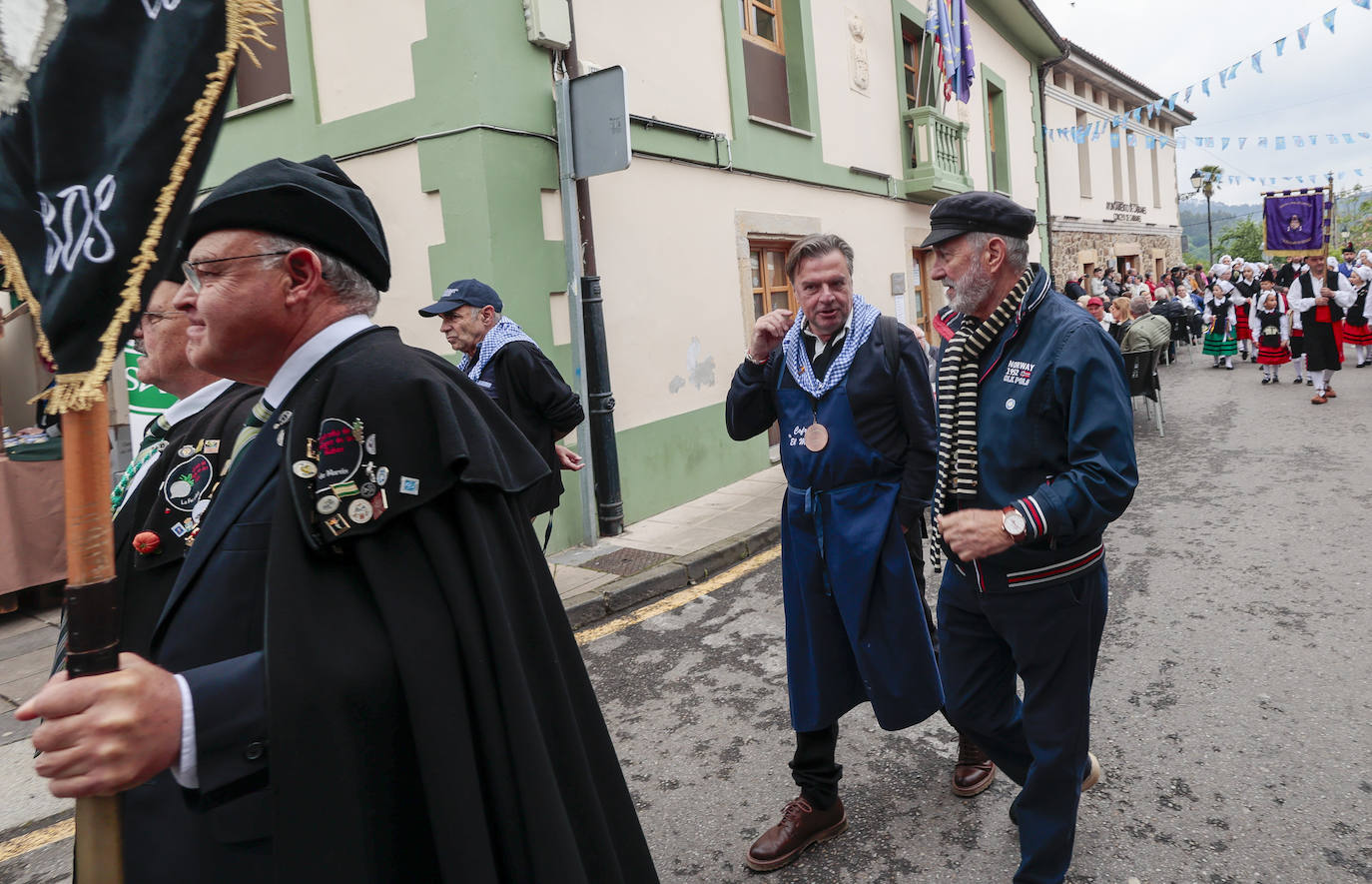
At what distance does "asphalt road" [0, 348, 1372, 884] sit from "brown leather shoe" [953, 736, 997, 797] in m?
0.05

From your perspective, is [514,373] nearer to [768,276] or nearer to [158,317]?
[158,317]

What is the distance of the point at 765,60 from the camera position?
9.75m

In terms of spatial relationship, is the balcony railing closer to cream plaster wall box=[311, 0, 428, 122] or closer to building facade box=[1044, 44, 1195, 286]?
building facade box=[1044, 44, 1195, 286]

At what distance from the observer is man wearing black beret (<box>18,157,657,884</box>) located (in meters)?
1.19

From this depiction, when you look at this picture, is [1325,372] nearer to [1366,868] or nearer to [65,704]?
[1366,868]

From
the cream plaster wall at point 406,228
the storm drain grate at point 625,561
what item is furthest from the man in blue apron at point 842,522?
the cream plaster wall at point 406,228

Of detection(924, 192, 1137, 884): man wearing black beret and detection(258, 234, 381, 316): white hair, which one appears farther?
detection(924, 192, 1137, 884): man wearing black beret

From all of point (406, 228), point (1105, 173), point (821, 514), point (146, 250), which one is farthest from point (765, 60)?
point (1105, 173)

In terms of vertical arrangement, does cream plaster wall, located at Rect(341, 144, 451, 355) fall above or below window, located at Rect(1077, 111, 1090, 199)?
below

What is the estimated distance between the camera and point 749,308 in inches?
359

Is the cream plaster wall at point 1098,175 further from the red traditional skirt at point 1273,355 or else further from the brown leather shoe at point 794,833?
the brown leather shoe at point 794,833

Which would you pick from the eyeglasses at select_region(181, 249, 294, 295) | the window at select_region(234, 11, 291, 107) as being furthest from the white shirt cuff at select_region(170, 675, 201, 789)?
the window at select_region(234, 11, 291, 107)

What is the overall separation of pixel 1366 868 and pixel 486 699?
8.51ft

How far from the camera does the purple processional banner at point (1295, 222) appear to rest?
1277 centimetres
